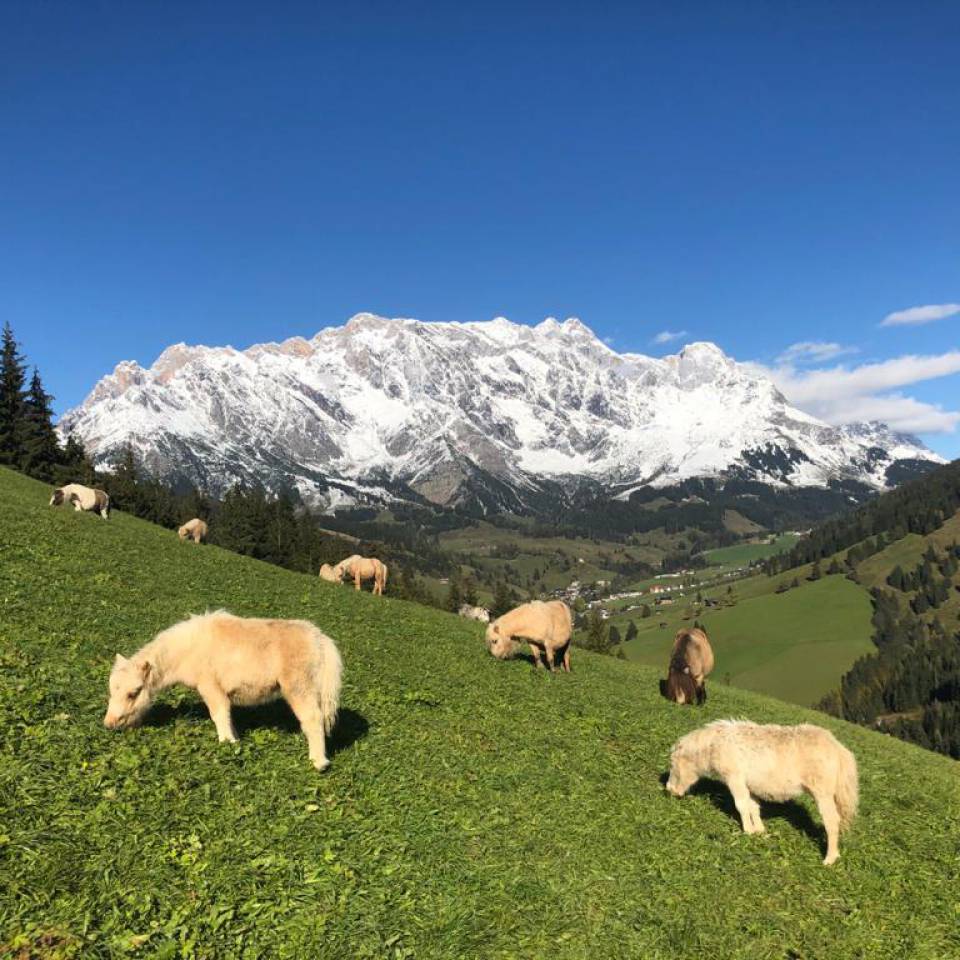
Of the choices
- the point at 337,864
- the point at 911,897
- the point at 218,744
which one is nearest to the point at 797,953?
the point at 911,897

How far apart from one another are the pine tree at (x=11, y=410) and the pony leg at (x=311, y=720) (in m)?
76.6

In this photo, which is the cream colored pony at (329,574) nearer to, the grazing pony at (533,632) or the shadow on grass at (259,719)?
the grazing pony at (533,632)

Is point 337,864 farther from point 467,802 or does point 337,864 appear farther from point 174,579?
point 174,579

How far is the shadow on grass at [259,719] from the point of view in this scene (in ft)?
42.0

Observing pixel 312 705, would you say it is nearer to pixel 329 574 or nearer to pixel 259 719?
pixel 259 719

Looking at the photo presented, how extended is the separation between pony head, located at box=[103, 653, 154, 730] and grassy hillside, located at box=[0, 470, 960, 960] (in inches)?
13.1

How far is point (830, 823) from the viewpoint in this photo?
1266 centimetres

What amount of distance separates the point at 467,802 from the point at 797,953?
5.65 meters

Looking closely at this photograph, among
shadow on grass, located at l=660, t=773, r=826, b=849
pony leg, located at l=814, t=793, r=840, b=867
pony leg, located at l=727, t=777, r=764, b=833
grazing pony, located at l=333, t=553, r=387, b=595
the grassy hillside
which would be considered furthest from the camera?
grazing pony, located at l=333, t=553, r=387, b=595

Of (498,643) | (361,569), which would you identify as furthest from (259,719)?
(361,569)

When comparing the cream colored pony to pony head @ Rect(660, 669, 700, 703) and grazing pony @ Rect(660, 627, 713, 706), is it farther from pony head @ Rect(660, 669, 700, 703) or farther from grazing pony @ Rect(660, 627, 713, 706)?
pony head @ Rect(660, 669, 700, 703)

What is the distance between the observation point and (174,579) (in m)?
26.7

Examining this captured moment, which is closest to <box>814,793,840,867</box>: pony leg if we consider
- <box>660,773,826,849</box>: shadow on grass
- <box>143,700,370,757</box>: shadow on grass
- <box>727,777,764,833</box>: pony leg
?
<box>660,773,826,849</box>: shadow on grass

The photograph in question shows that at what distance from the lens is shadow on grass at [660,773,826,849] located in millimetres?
13656
